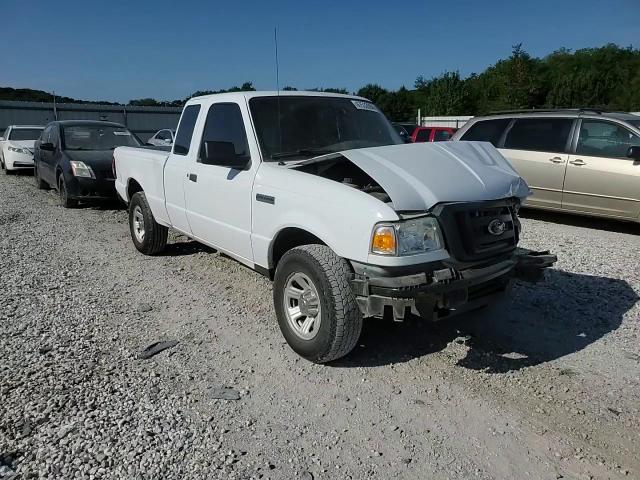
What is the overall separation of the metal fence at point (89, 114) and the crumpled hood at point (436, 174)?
90.6 feet

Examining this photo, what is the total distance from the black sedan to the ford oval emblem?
8.23m

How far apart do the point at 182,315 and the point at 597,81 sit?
2223 inches

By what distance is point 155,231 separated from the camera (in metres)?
6.25

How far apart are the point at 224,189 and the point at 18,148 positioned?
13.8 m

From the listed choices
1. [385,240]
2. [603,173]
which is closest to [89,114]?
[603,173]

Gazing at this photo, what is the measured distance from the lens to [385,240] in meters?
3.06

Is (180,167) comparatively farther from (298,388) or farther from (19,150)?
(19,150)

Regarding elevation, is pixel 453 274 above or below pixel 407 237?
below

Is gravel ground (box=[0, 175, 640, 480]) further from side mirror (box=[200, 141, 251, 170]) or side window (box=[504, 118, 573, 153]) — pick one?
side window (box=[504, 118, 573, 153])

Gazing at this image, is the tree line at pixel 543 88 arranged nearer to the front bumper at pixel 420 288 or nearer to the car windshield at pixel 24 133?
the car windshield at pixel 24 133

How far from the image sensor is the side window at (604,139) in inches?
304

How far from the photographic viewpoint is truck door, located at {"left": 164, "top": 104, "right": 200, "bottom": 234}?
516 centimetres

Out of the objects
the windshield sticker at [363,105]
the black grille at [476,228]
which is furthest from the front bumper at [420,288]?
the windshield sticker at [363,105]

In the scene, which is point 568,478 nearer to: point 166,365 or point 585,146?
point 166,365
